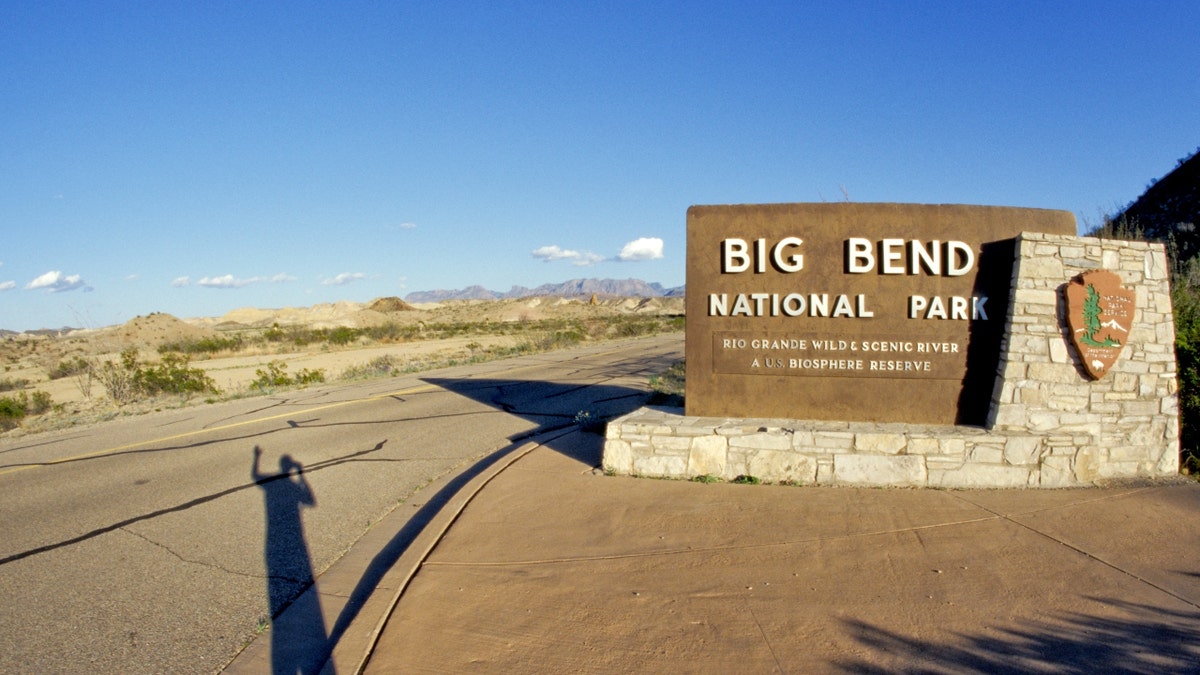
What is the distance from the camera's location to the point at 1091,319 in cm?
727

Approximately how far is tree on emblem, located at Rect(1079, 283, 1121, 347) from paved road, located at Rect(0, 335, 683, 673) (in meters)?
7.02

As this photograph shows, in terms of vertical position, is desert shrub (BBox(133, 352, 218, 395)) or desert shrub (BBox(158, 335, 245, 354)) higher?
desert shrub (BBox(158, 335, 245, 354))

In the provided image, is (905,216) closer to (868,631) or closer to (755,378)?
(755,378)

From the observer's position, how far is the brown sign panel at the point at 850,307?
7746 mm

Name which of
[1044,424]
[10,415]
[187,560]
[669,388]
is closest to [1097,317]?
[1044,424]

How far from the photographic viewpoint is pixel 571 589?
5.25 meters

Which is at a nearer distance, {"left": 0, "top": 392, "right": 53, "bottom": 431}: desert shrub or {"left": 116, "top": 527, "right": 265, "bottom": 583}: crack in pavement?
{"left": 116, "top": 527, "right": 265, "bottom": 583}: crack in pavement

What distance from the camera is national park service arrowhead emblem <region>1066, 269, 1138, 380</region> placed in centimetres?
724

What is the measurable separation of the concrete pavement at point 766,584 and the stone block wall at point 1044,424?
24 centimetres

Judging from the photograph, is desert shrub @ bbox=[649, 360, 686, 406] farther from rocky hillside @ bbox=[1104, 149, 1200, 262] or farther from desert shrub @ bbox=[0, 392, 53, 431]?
desert shrub @ bbox=[0, 392, 53, 431]

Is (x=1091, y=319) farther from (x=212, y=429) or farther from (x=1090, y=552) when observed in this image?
(x=212, y=429)

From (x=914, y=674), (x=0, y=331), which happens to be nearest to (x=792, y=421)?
(x=914, y=674)

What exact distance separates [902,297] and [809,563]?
3540mm

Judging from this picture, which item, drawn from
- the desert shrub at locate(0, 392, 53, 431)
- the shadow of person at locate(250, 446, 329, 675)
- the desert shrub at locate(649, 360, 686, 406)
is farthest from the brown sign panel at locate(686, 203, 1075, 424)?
the desert shrub at locate(0, 392, 53, 431)
